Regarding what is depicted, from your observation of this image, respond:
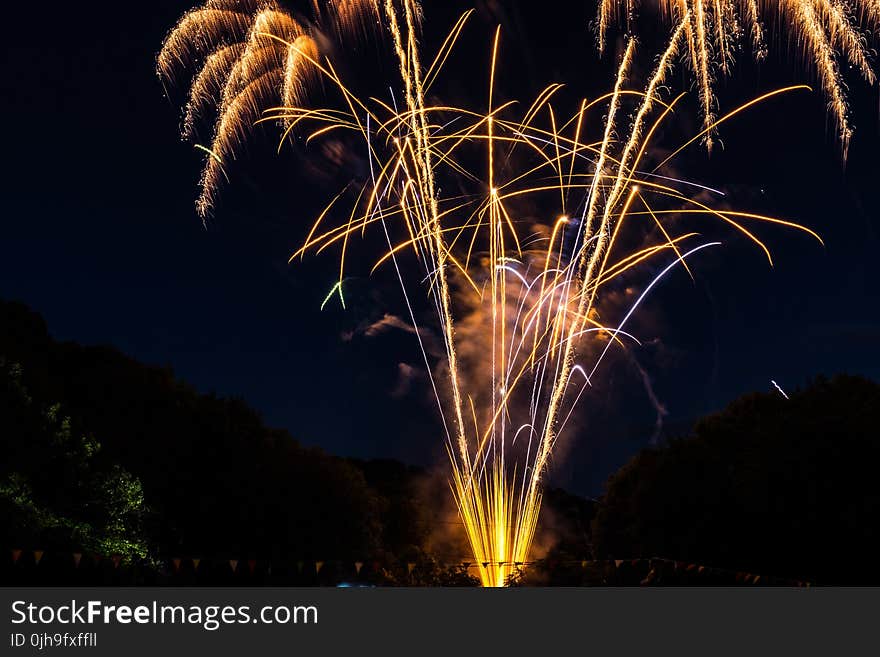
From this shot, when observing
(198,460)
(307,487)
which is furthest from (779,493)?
(198,460)

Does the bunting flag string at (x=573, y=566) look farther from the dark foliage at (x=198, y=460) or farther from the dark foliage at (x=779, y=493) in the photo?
the dark foliage at (x=779, y=493)

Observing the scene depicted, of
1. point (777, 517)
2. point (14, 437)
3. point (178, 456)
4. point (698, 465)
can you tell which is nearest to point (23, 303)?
point (178, 456)

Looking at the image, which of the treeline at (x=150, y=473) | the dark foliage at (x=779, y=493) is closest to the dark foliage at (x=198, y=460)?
the treeline at (x=150, y=473)

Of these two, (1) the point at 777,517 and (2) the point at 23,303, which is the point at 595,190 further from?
(2) the point at 23,303

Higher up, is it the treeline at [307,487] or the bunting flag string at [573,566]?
the treeline at [307,487]

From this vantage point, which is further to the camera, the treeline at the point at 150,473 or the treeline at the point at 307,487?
the treeline at the point at 307,487

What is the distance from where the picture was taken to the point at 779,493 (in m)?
20.3

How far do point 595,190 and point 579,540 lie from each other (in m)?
18.5

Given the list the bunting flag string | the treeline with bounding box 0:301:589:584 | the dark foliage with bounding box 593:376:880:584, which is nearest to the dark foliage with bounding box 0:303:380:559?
the treeline with bounding box 0:301:589:584

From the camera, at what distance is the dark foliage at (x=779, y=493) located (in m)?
19.2

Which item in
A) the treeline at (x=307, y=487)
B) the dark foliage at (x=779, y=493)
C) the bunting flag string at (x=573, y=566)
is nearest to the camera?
the bunting flag string at (x=573, y=566)
